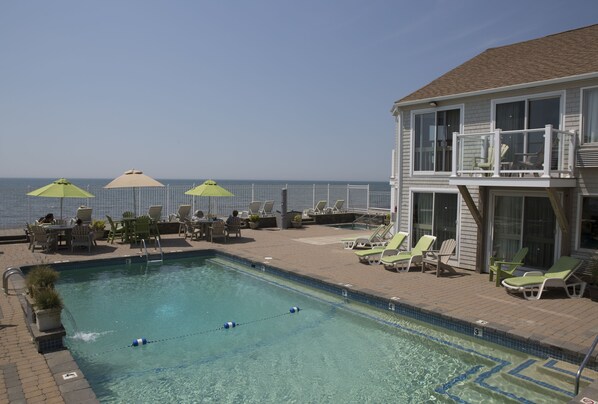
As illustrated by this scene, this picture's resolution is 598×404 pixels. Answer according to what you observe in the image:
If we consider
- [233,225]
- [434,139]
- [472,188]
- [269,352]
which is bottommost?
[269,352]

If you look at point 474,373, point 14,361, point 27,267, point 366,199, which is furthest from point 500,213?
point 366,199

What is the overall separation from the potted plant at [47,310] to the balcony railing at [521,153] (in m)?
9.02

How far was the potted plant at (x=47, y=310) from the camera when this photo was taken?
6203 mm

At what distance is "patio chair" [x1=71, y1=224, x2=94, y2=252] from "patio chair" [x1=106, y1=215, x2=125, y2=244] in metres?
1.96

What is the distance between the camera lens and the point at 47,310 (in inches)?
246

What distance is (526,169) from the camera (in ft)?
32.4

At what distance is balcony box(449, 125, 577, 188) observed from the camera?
9242 mm

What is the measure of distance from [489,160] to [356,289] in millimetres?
4619

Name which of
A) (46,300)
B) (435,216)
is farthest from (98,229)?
(435,216)

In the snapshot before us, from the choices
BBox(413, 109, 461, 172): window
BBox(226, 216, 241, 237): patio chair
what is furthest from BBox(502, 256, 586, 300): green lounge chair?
BBox(226, 216, 241, 237): patio chair

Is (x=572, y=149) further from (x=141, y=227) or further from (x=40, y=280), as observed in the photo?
(x=141, y=227)

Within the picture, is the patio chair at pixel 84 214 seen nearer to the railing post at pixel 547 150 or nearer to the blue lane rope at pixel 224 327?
the blue lane rope at pixel 224 327

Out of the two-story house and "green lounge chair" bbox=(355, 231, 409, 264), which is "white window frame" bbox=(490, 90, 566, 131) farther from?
"green lounge chair" bbox=(355, 231, 409, 264)

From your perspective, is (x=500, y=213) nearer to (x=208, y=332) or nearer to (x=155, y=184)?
(x=208, y=332)
